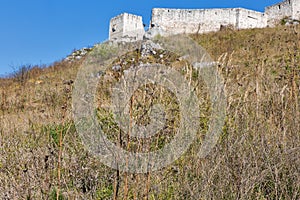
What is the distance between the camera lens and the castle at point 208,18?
62.4ft

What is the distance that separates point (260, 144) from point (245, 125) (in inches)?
7.4

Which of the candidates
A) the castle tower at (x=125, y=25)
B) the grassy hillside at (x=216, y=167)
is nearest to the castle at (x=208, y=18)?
the castle tower at (x=125, y=25)

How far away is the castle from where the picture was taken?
62.4 feet

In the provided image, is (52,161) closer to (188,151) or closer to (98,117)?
(98,117)

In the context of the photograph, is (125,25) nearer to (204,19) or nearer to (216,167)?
(204,19)

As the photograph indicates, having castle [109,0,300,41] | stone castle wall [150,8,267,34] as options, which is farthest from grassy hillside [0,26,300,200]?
stone castle wall [150,8,267,34]

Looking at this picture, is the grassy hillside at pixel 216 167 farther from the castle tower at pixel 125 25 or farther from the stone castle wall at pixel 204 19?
the castle tower at pixel 125 25

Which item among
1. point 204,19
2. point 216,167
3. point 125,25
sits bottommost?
point 216,167

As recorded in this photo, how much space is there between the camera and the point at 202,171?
1519 mm

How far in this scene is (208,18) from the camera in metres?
19.8

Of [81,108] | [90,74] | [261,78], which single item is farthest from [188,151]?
[90,74]

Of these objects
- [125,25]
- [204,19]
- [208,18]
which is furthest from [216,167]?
[125,25]

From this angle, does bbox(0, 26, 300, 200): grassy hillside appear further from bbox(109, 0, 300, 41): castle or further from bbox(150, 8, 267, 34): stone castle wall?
bbox(150, 8, 267, 34): stone castle wall

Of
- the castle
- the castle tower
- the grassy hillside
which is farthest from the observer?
the castle tower
